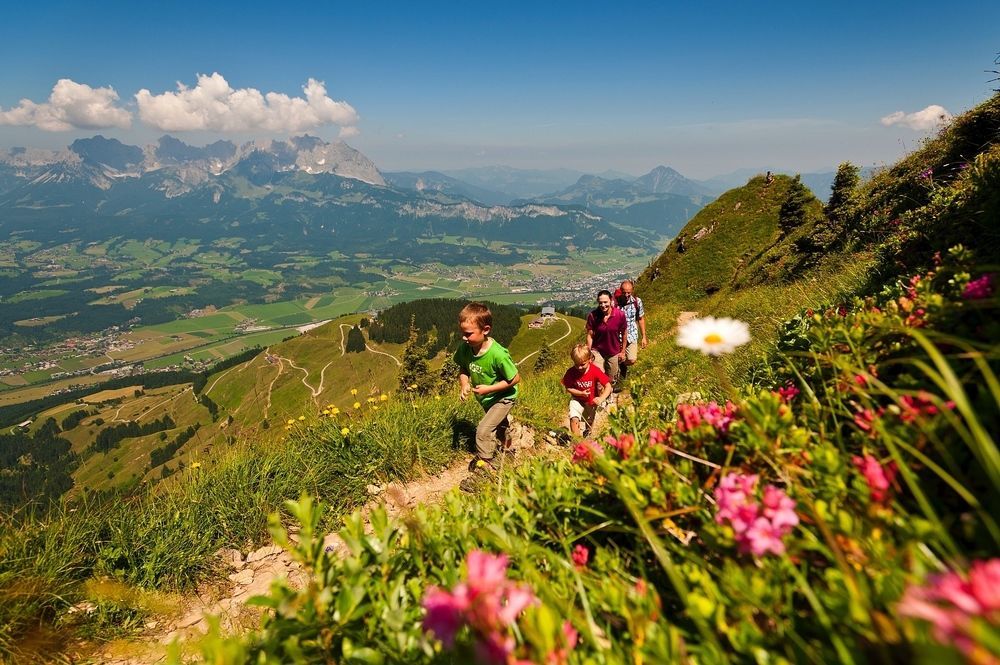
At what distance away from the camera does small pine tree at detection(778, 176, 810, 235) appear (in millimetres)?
35594

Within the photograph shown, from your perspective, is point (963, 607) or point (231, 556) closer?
point (963, 607)

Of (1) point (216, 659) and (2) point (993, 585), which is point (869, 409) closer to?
(2) point (993, 585)

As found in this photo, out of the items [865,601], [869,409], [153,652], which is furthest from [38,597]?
[869,409]

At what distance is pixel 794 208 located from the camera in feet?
119

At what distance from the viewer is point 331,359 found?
139375 millimetres

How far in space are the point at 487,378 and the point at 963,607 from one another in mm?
6051

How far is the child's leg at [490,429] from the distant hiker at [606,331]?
3.27 m

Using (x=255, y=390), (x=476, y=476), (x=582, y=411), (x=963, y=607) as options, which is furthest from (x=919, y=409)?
(x=255, y=390)

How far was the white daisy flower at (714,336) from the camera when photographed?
7.86ft

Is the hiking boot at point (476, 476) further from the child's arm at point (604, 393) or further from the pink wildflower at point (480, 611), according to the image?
the pink wildflower at point (480, 611)

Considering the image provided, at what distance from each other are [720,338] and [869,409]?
2.35 feet

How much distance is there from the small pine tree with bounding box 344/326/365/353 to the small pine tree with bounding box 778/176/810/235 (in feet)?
407

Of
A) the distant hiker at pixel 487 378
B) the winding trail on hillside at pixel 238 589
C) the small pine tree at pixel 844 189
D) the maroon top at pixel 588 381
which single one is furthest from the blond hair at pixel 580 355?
the small pine tree at pixel 844 189

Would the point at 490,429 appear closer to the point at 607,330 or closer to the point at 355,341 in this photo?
the point at 607,330
